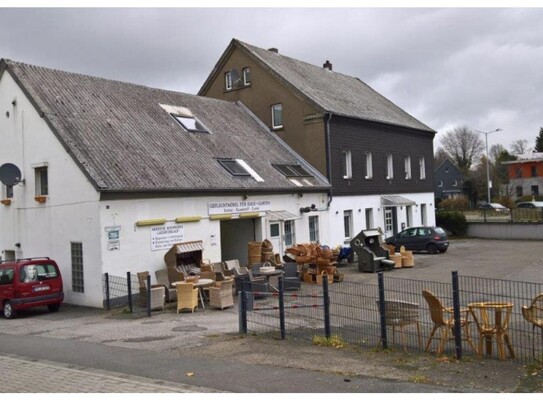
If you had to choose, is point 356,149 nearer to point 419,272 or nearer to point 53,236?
point 419,272

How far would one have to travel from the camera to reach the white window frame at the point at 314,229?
27734mm

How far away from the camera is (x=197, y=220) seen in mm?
20953

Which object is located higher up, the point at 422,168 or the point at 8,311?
the point at 422,168

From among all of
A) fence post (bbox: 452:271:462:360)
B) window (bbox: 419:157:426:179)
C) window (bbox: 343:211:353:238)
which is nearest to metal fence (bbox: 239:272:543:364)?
fence post (bbox: 452:271:462:360)

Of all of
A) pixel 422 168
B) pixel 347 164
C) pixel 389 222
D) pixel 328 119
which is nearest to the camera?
pixel 328 119

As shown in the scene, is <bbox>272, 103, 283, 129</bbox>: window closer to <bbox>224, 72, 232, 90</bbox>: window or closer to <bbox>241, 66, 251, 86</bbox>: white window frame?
<bbox>241, 66, 251, 86</bbox>: white window frame

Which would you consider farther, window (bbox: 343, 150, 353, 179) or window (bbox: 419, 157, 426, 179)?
window (bbox: 419, 157, 426, 179)

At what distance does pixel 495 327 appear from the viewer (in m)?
9.20

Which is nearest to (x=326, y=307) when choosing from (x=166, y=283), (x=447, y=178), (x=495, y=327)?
(x=495, y=327)

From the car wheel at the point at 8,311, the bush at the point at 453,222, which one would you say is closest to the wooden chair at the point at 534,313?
the car wheel at the point at 8,311

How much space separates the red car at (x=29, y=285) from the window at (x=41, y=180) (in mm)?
3586

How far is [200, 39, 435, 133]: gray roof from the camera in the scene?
31.0m

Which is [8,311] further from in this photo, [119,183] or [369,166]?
[369,166]

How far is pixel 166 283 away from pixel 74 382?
10.0 m
